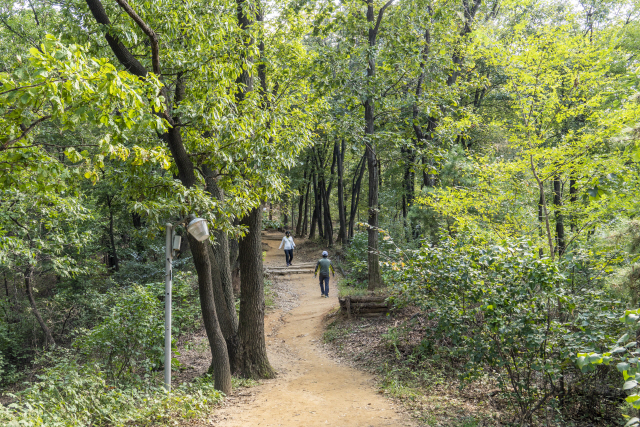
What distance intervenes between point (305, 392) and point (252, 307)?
1.94 m

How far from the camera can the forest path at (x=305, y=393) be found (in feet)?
19.2

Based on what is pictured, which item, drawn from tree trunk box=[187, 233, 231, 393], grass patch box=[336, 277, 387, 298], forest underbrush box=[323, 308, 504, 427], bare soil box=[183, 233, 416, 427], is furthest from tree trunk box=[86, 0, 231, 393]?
grass patch box=[336, 277, 387, 298]

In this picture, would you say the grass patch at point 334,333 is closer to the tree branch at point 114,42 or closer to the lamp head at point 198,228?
the lamp head at point 198,228

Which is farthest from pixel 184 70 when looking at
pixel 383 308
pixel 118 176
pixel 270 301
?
pixel 270 301

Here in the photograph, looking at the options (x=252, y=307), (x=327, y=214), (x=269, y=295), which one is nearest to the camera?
(x=252, y=307)

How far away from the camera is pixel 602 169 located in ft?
20.7

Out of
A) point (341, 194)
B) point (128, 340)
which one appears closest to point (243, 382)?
point (128, 340)

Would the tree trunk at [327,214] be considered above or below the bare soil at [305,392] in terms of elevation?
above

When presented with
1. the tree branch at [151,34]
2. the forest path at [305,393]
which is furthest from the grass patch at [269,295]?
the tree branch at [151,34]

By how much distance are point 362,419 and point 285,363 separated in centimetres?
386

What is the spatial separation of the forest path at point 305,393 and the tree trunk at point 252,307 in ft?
1.37

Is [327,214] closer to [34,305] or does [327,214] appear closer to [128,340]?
Result: [34,305]

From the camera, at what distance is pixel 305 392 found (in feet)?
24.0

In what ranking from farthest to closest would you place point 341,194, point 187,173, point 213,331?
point 341,194 → point 213,331 → point 187,173
